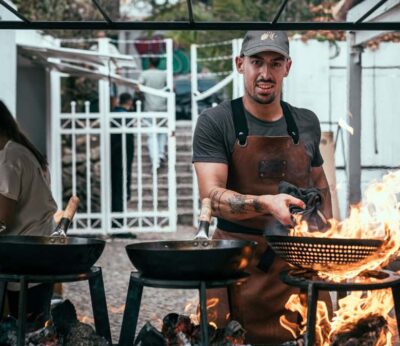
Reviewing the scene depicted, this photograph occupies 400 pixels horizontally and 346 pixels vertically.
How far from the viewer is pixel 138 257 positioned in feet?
10.9

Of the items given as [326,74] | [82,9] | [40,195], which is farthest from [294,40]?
[40,195]

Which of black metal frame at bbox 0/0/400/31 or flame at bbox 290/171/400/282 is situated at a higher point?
black metal frame at bbox 0/0/400/31

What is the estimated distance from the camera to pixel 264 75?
4.24 meters

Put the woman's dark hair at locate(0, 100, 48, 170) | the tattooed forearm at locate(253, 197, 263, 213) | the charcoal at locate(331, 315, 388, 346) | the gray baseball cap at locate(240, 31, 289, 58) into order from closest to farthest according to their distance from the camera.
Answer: the charcoal at locate(331, 315, 388, 346), the tattooed forearm at locate(253, 197, 263, 213), the gray baseball cap at locate(240, 31, 289, 58), the woman's dark hair at locate(0, 100, 48, 170)

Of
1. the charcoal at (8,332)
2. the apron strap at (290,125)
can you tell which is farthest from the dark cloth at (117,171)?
the charcoal at (8,332)

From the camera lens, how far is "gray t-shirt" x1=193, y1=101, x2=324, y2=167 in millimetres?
4273

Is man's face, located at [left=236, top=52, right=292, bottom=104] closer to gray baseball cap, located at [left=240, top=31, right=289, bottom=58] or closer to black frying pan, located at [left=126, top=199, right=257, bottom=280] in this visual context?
gray baseball cap, located at [left=240, top=31, right=289, bottom=58]

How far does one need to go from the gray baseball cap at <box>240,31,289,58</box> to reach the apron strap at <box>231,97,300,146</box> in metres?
0.27

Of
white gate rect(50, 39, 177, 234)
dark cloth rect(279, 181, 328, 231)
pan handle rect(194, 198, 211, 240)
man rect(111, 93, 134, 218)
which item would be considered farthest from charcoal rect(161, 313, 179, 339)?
man rect(111, 93, 134, 218)

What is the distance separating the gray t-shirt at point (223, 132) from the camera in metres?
4.27

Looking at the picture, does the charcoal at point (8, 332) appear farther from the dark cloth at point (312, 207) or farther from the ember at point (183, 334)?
the dark cloth at point (312, 207)

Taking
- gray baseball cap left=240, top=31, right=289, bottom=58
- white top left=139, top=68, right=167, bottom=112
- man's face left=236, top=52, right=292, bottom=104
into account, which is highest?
white top left=139, top=68, right=167, bottom=112

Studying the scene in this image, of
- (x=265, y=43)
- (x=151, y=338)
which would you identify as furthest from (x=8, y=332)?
(x=265, y=43)

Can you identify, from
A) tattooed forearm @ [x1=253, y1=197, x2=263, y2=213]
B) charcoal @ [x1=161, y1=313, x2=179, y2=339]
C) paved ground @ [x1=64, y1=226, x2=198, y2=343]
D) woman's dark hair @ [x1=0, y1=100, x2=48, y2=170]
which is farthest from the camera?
paved ground @ [x1=64, y1=226, x2=198, y2=343]
